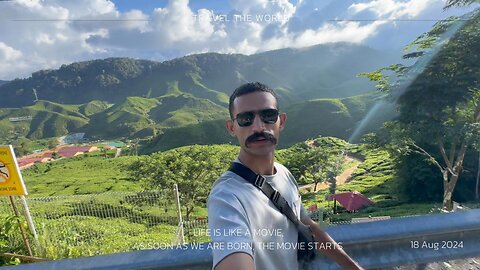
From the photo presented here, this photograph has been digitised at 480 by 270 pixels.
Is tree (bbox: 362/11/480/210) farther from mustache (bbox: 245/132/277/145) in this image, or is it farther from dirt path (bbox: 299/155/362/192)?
dirt path (bbox: 299/155/362/192)

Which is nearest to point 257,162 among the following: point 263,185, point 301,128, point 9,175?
point 263,185

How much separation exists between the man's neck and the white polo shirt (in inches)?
1.6

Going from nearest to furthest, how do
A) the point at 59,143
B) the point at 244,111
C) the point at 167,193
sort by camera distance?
the point at 244,111 → the point at 167,193 → the point at 59,143

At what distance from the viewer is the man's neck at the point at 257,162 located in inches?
50.6

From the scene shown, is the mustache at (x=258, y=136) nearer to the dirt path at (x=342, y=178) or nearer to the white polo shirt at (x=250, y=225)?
the white polo shirt at (x=250, y=225)

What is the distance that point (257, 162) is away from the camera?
129cm

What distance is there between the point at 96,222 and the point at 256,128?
31.3 feet

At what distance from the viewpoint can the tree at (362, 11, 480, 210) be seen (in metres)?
14.6

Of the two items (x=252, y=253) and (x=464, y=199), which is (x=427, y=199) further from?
(x=252, y=253)

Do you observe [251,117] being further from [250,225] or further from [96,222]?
[96,222]

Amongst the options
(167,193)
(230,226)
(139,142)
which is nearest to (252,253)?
(230,226)

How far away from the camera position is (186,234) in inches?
404

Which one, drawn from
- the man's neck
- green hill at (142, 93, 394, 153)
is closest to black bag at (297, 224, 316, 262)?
the man's neck

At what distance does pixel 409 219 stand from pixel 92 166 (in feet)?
252
